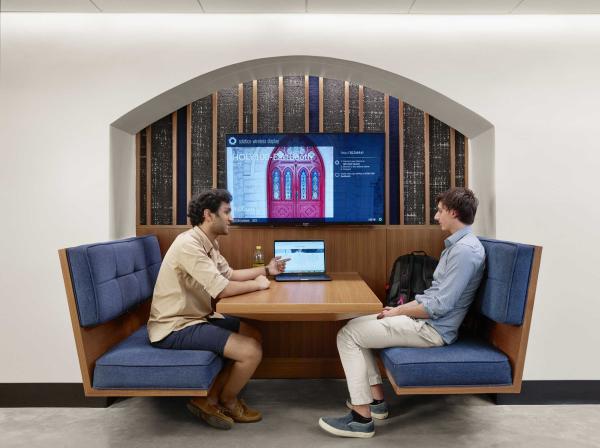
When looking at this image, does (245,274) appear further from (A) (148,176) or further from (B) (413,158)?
(B) (413,158)

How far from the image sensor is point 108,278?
100 inches

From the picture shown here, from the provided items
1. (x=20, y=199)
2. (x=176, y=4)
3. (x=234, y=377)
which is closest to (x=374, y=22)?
(x=176, y=4)

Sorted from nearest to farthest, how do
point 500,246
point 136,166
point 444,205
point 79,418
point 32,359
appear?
point 500,246 < point 444,205 < point 79,418 < point 32,359 < point 136,166

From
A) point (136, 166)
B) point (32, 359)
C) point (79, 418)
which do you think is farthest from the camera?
point (136, 166)

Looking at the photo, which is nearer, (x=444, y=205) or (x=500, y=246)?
(x=500, y=246)

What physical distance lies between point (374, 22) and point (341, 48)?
0.98 feet

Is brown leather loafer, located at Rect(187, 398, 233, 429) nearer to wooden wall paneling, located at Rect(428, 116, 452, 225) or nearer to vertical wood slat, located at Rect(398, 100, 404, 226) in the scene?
vertical wood slat, located at Rect(398, 100, 404, 226)

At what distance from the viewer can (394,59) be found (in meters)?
3.20

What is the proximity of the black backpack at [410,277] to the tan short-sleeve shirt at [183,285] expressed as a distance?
132 cm

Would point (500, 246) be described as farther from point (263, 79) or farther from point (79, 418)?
point (79, 418)

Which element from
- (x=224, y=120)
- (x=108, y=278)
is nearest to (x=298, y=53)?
(x=224, y=120)

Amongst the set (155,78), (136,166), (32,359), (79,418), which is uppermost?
(155,78)

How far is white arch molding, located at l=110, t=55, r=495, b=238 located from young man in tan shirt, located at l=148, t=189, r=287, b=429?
810mm

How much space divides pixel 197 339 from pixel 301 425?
0.86 meters
